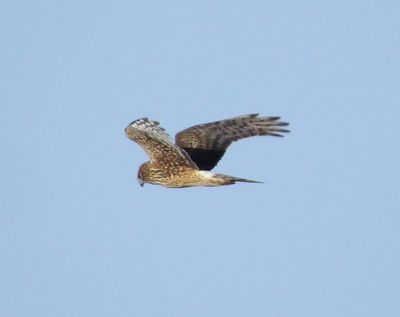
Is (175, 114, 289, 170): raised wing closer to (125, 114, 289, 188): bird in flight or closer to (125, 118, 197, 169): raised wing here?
(125, 114, 289, 188): bird in flight

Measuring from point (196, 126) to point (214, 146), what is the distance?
1.63ft

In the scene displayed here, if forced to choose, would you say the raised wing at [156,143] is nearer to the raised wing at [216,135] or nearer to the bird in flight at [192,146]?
the bird in flight at [192,146]

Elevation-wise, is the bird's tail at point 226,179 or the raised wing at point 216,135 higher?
the raised wing at point 216,135

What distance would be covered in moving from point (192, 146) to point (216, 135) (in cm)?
53

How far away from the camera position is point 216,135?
2086cm

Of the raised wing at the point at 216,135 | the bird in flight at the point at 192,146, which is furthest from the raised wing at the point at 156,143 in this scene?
the raised wing at the point at 216,135

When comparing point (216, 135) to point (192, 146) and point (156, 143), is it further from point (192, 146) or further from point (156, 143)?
point (156, 143)

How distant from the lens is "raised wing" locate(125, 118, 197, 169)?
19.2 meters

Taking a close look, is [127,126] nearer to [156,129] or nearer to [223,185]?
[156,129]

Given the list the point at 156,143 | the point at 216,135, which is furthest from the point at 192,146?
the point at 156,143

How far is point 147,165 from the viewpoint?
20562 mm

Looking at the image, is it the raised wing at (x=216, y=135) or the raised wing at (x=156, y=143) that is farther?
the raised wing at (x=216, y=135)

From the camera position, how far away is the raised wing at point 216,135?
2017 centimetres

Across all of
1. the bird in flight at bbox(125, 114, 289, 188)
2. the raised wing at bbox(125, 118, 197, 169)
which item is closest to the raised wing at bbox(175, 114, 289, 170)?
the bird in flight at bbox(125, 114, 289, 188)
